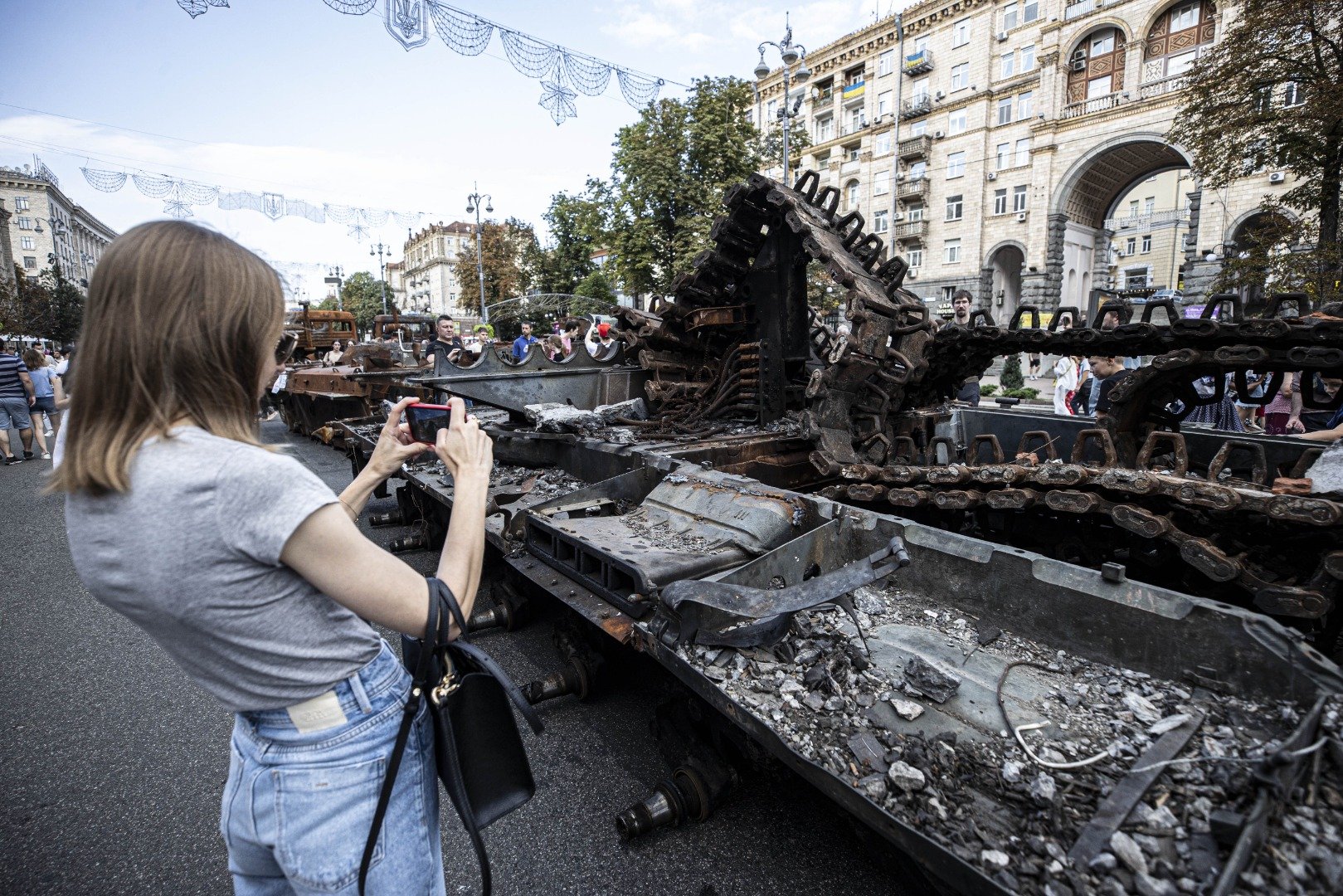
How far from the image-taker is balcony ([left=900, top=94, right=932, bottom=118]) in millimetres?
38750

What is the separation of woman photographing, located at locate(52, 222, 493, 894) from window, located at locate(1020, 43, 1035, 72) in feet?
139

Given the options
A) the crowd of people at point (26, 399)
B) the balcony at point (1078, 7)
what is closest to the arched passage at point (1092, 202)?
the balcony at point (1078, 7)

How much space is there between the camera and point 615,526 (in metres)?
4.11

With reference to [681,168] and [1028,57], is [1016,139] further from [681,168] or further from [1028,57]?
[681,168]

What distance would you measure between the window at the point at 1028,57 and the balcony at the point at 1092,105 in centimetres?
332

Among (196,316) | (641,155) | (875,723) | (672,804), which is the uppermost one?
(641,155)

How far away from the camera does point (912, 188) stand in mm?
39219

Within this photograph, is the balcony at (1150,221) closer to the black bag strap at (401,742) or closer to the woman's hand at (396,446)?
the woman's hand at (396,446)

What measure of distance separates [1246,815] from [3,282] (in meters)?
40.0

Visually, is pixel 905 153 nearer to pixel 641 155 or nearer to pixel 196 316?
pixel 641 155

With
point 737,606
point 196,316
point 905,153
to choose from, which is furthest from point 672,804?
point 905,153

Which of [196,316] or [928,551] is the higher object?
[196,316]

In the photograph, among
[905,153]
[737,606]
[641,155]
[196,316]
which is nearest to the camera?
[196,316]

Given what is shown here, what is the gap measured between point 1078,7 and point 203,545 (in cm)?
4199
